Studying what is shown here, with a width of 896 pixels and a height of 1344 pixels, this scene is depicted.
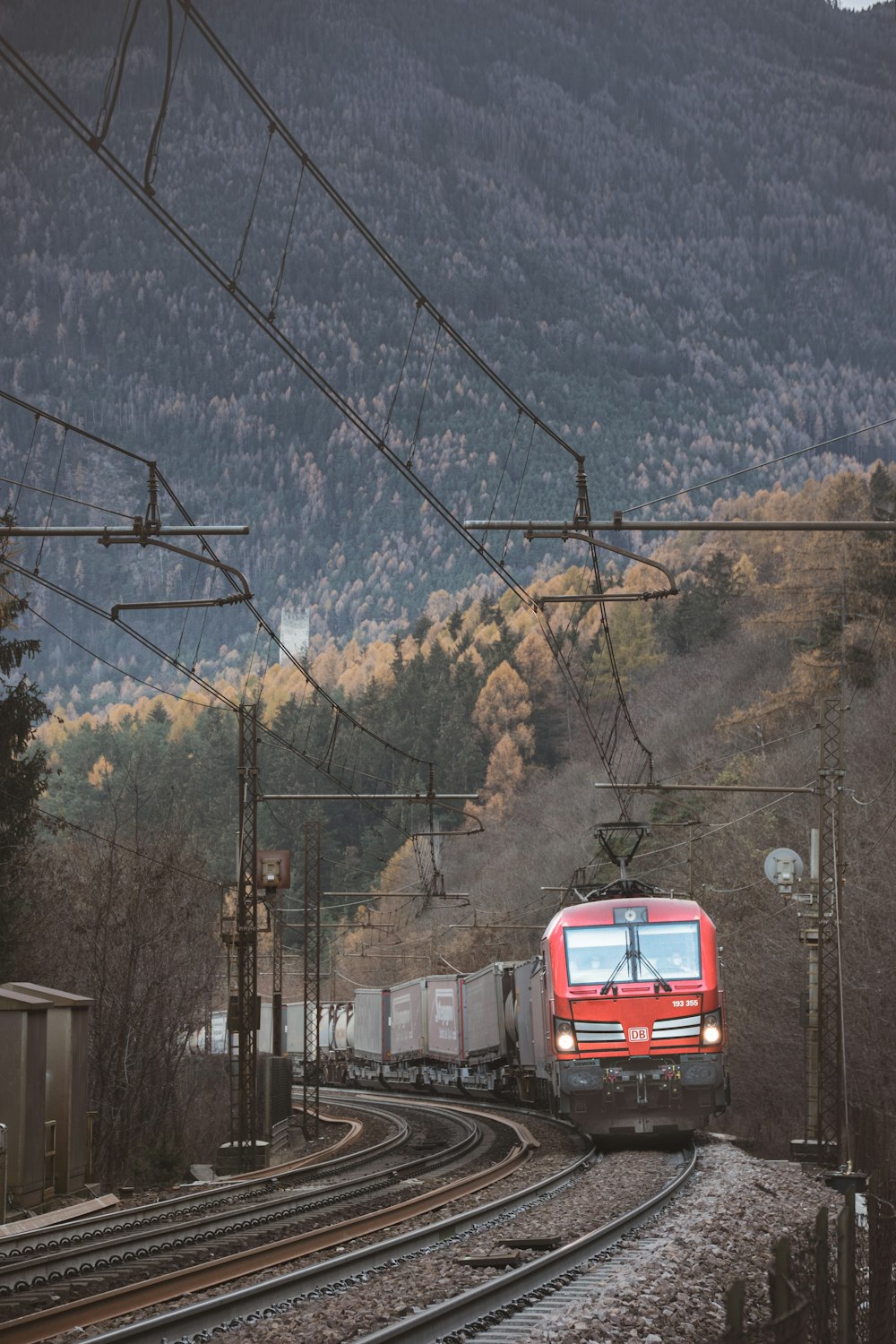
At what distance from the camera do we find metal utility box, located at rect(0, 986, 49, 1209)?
19969 mm

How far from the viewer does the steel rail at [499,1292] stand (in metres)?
10.1

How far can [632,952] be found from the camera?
2378 cm

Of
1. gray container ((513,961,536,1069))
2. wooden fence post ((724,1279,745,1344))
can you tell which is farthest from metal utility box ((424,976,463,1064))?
wooden fence post ((724,1279,745,1344))

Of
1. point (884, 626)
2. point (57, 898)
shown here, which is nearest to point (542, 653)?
point (884, 626)

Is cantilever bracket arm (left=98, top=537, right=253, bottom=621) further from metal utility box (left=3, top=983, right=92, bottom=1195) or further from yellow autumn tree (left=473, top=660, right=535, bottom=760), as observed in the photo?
yellow autumn tree (left=473, top=660, right=535, bottom=760)

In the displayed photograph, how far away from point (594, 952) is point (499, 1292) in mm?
12543

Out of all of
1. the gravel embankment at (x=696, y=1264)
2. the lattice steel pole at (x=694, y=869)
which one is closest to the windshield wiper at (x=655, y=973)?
the gravel embankment at (x=696, y=1264)

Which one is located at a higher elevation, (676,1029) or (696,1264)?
(676,1029)

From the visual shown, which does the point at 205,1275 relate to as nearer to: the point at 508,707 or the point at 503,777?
the point at 503,777

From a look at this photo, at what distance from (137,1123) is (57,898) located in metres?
8.35

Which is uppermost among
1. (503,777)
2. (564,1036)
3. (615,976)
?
(503,777)

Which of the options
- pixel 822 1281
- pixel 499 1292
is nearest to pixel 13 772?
pixel 499 1292

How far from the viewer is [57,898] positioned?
44.4m

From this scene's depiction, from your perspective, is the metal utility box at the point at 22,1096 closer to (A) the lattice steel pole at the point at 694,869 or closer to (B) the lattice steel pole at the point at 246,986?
(B) the lattice steel pole at the point at 246,986
